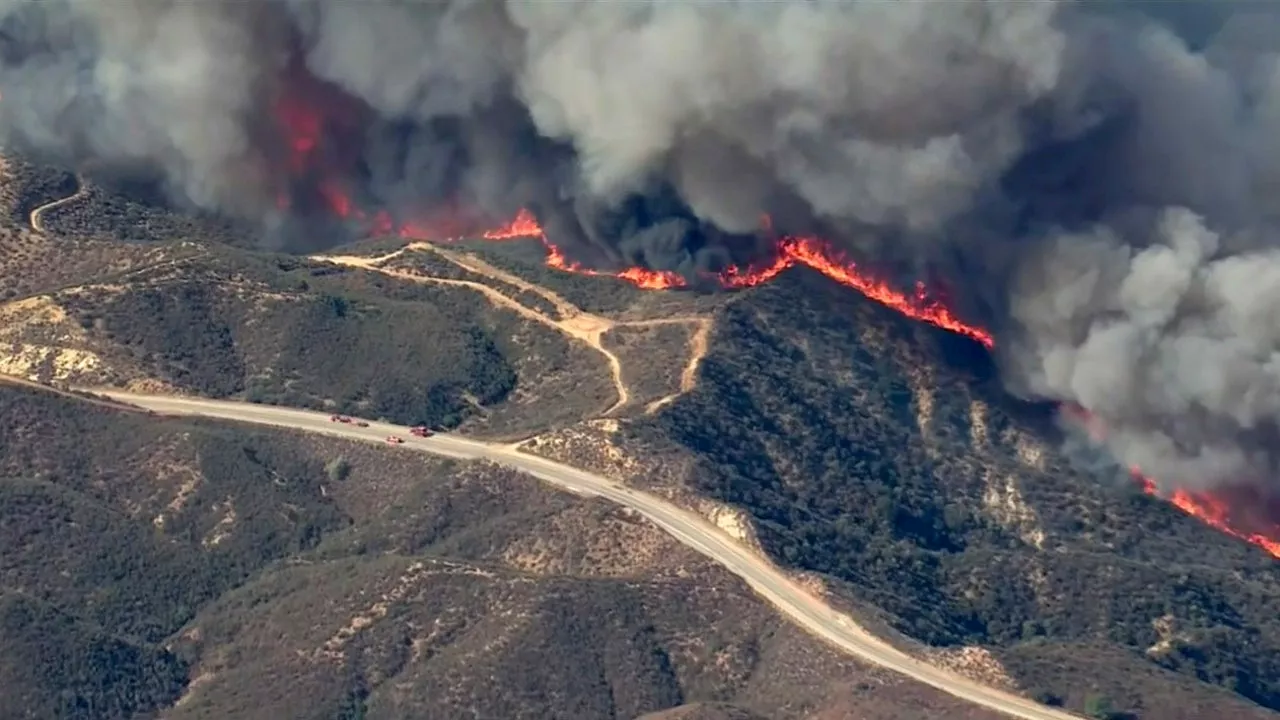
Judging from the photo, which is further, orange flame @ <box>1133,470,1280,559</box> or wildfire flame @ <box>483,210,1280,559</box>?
wildfire flame @ <box>483,210,1280,559</box>

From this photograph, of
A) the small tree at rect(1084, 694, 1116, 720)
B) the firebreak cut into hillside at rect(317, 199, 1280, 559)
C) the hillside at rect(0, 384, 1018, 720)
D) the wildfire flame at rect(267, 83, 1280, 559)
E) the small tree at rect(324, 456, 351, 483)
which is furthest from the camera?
the firebreak cut into hillside at rect(317, 199, 1280, 559)

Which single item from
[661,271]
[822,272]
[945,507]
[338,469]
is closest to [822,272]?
[822,272]

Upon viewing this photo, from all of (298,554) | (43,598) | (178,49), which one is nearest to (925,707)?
(298,554)

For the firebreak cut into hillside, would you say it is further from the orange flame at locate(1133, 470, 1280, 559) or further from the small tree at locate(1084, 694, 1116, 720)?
the small tree at locate(1084, 694, 1116, 720)

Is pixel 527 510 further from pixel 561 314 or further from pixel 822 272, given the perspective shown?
pixel 822 272

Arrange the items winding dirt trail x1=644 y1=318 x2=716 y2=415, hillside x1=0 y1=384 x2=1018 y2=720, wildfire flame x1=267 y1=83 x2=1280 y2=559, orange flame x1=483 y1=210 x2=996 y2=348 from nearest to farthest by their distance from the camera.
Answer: hillside x1=0 y1=384 x2=1018 y2=720, winding dirt trail x1=644 y1=318 x2=716 y2=415, wildfire flame x1=267 y1=83 x2=1280 y2=559, orange flame x1=483 y1=210 x2=996 y2=348

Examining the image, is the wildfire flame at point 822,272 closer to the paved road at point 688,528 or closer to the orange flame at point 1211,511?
the orange flame at point 1211,511

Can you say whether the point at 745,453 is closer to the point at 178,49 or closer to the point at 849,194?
the point at 849,194

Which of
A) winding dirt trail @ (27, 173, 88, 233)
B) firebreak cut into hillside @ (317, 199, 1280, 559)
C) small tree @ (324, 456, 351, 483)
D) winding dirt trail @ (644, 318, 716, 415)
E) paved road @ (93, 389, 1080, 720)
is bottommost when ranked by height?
winding dirt trail @ (27, 173, 88, 233)

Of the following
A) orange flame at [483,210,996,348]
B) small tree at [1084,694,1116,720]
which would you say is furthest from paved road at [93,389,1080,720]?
orange flame at [483,210,996,348]
